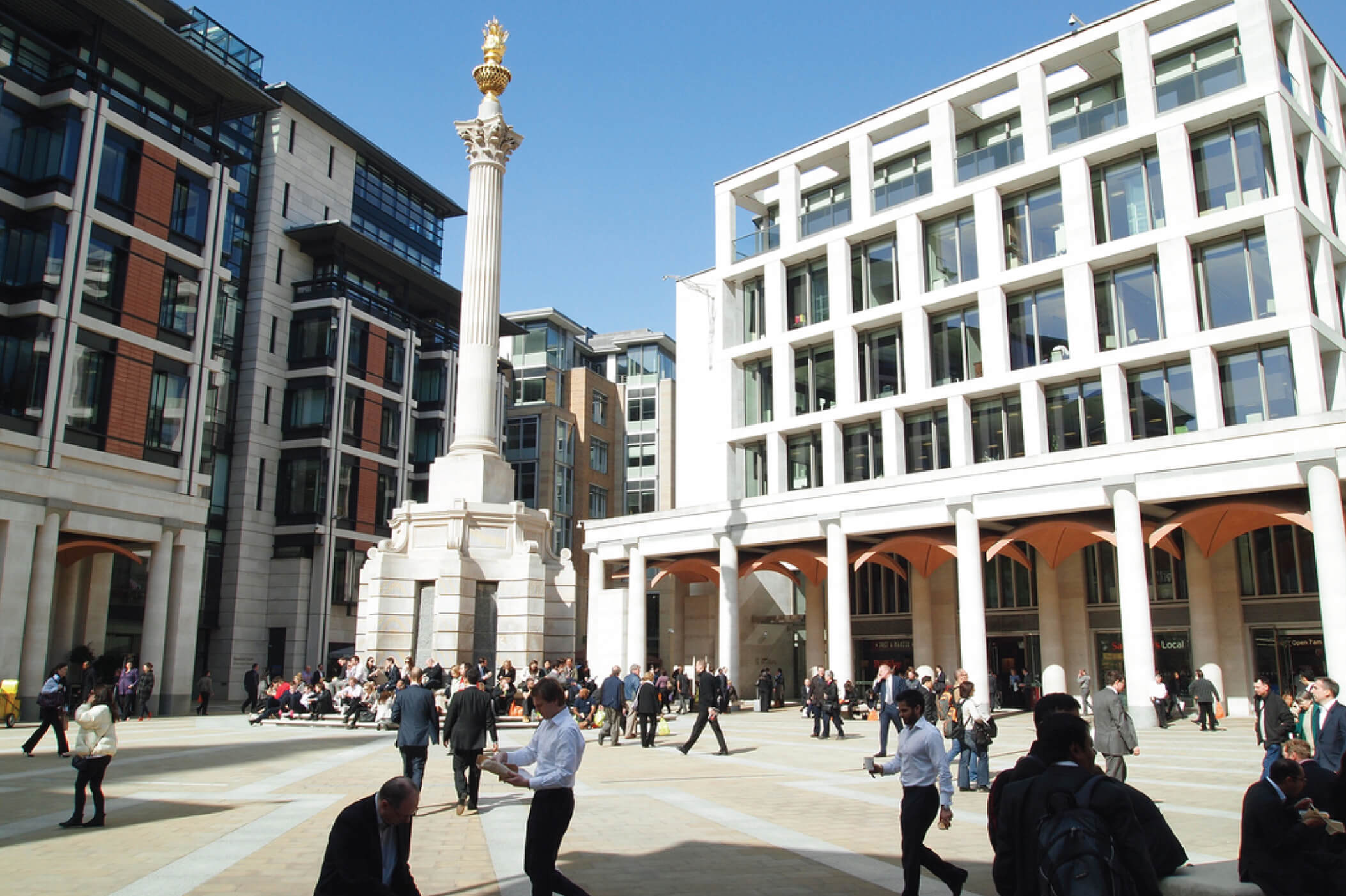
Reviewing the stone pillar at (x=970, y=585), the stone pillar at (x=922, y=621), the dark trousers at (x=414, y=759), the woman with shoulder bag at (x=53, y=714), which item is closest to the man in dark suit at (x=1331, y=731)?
the dark trousers at (x=414, y=759)

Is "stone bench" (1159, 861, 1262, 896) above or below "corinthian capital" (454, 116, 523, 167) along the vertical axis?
below

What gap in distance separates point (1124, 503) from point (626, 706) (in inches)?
625

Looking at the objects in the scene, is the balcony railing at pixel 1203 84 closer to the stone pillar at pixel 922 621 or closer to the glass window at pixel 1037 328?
the glass window at pixel 1037 328

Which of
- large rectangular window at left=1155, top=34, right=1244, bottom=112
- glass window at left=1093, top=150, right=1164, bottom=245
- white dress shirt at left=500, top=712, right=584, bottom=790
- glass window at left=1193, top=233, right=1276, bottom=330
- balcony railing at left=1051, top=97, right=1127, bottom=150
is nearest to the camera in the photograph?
white dress shirt at left=500, top=712, right=584, bottom=790

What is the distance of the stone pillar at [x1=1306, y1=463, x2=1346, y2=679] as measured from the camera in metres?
25.7

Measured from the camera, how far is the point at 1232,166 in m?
32.8

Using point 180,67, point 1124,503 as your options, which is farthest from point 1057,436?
point 180,67

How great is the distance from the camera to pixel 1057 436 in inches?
1406

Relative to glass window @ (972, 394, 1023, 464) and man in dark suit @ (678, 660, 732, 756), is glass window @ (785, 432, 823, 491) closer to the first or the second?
glass window @ (972, 394, 1023, 464)

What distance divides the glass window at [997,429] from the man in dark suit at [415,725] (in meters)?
28.5

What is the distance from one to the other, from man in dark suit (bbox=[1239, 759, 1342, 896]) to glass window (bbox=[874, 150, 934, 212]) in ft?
121

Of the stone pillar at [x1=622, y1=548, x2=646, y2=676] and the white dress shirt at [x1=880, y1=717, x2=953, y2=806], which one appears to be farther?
the stone pillar at [x1=622, y1=548, x2=646, y2=676]

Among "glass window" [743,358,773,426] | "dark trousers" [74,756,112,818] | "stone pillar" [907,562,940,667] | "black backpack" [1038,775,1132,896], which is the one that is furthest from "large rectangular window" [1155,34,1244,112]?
"dark trousers" [74,756,112,818]

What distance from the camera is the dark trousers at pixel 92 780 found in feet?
36.3
